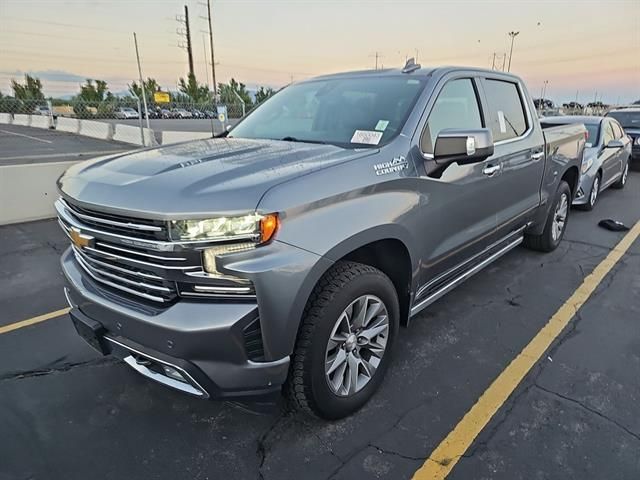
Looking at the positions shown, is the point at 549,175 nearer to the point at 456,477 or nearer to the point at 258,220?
the point at 456,477

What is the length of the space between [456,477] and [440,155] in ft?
5.79

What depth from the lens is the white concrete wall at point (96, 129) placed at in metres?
21.9

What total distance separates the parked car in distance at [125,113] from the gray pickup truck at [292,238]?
72.9ft

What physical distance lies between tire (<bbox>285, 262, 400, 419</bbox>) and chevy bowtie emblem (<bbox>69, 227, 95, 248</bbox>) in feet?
3.76

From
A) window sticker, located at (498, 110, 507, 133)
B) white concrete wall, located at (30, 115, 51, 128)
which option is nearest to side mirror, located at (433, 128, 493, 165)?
window sticker, located at (498, 110, 507, 133)

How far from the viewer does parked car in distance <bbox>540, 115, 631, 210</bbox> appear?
7.23 meters

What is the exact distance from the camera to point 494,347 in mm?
3305

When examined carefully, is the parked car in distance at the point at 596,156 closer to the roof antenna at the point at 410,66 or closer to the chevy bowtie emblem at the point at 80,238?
the roof antenna at the point at 410,66

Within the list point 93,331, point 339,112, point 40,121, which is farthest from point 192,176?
point 40,121

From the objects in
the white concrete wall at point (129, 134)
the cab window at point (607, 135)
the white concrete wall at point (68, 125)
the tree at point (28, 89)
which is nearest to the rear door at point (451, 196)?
the cab window at point (607, 135)

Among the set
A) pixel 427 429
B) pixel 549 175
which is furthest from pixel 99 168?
pixel 549 175

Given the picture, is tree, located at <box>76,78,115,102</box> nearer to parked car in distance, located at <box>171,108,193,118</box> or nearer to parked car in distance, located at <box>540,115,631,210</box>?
parked car in distance, located at <box>171,108,193,118</box>

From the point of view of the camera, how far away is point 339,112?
3.17 meters

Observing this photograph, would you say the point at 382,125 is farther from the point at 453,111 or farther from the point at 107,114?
the point at 107,114
